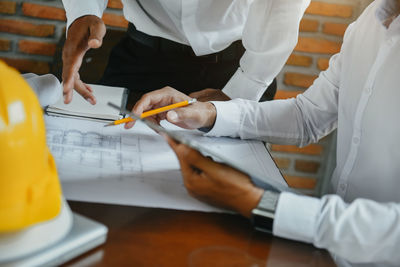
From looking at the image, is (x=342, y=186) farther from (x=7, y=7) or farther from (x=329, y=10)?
(x=7, y=7)

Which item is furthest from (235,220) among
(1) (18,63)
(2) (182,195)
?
(1) (18,63)

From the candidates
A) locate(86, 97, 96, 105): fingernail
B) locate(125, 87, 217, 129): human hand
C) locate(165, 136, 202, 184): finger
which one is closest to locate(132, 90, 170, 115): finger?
locate(125, 87, 217, 129): human hand

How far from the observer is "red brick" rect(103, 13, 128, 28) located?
211 centimetres

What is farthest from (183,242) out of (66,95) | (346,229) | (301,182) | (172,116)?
(301,182)

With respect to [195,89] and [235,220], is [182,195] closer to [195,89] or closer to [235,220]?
[235,220]

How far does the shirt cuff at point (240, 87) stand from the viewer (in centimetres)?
139

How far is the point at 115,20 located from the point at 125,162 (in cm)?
145

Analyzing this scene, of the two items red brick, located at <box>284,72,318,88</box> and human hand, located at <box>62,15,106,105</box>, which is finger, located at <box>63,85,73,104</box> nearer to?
human hand, located at <box>62,15,106,105</box>

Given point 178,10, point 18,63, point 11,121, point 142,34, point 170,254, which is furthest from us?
point 18,63

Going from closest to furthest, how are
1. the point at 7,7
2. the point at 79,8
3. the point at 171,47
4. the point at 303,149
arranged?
the point at 79,8, the point at 171,47, the point at 7,7, the point at 303,149

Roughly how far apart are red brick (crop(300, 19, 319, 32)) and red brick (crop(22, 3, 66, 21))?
1.13 metres

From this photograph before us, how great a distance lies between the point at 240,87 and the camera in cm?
138

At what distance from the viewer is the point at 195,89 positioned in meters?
1.46

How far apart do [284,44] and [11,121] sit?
1071 millimetres
